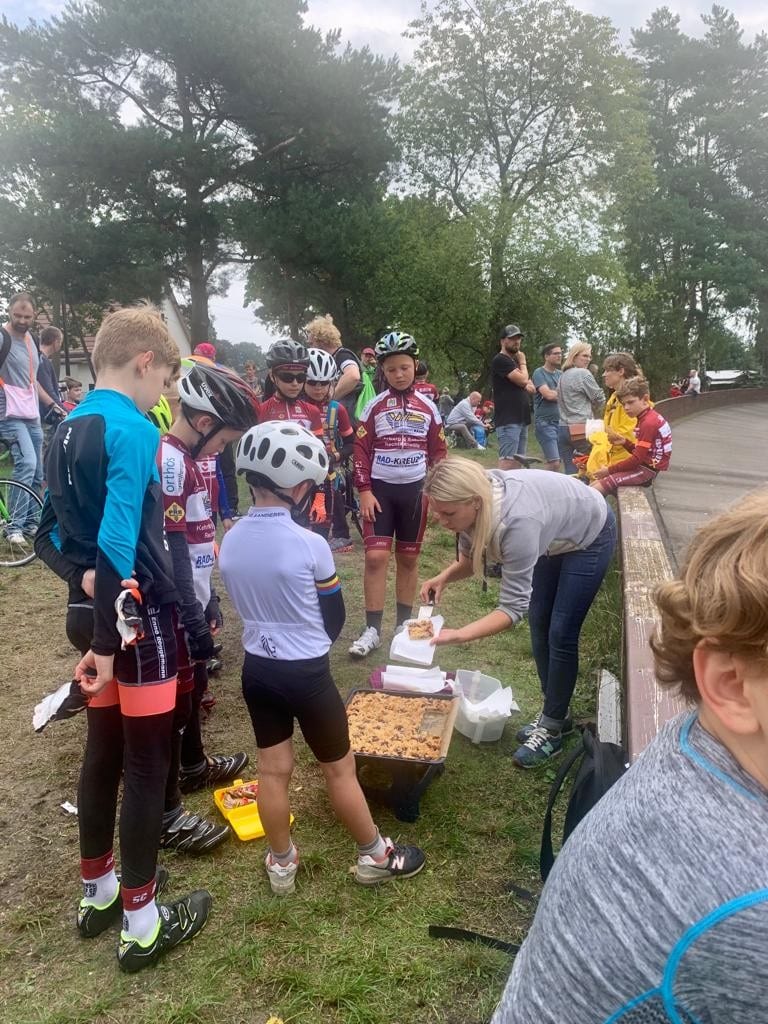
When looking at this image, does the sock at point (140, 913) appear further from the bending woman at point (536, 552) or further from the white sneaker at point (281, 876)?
the bending woman at point (536, 552)

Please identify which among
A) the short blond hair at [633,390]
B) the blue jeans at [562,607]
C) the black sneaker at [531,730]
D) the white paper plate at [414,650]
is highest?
the short blond hair at [633,390]

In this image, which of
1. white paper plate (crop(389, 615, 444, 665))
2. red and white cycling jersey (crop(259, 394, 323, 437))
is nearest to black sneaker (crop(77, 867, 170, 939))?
white paper plate (crop(389, 615, 444, 665))

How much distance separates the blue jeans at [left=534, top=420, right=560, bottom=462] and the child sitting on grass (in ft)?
13.3

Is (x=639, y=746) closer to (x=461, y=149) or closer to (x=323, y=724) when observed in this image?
(x=323, y=724)

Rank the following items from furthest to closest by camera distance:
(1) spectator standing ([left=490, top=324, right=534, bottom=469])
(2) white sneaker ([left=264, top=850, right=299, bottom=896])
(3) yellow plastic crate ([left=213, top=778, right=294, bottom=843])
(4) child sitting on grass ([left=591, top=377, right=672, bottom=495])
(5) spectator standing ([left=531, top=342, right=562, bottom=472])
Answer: (5) spectator standing ([left=531, top=342, right=562, bottom=472]) < (1) spectator standing ([left=490, top=324, right=534, bottom=469]) < (4) child sitting on grass ([left=591, top=377, right=672, bottom=495]) < (3) yellow plastic crate ([left=213, top=778, right=294, bottom=843]) < (2) white sneaker ([left=264, top=850, right=299, bottom=896])

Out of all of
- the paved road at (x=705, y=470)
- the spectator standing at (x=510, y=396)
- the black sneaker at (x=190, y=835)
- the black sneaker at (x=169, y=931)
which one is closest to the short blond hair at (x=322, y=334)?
the spectator standing at (x=510, y=396)

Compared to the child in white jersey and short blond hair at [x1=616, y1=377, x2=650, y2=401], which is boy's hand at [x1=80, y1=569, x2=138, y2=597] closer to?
the child in white jersey

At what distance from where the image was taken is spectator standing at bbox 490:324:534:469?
30.0ft

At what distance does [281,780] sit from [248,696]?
14.2 inches

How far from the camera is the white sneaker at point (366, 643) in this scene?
16.5 ft

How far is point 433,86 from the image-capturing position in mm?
29953

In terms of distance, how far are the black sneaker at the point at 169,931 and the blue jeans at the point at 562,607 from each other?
78.6 inches

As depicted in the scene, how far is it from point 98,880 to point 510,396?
7.88 m

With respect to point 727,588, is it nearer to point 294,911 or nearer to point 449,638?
point 449,638
